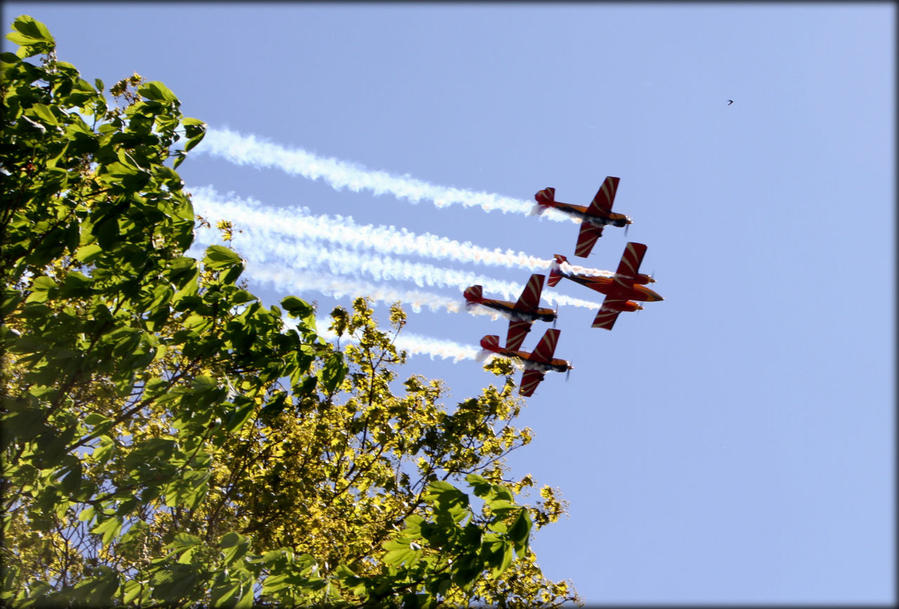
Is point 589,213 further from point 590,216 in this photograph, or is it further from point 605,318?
point 605,318

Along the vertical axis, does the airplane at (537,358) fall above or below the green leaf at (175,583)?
above

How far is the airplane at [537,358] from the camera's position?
34.4 meters

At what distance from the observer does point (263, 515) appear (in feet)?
47.6

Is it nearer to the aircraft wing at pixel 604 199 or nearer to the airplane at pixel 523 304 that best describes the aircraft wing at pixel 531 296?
the airplane at pixel 523 304

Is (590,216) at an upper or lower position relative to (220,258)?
upper

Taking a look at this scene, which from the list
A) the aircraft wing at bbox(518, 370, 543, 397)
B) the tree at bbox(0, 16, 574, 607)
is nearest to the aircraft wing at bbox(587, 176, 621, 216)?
the aircraft wing at bbox(518, 370, 543, 397)

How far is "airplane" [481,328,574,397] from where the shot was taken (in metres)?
34.4

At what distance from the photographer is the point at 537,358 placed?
34.6m

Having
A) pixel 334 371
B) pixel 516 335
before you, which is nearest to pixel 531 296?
pixel 516 335

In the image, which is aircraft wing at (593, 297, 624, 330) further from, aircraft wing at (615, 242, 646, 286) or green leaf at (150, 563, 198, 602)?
green leaf at (150, 563, 198, 602)

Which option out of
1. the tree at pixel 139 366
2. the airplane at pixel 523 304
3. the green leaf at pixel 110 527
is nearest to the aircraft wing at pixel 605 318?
the airplane at pixel 523 304

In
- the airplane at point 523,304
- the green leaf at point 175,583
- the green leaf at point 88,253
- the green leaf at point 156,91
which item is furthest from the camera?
the airplane at point 523,304

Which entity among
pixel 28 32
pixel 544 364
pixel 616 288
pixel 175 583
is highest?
pixel 616 288

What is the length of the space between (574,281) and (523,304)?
3.85 meters
